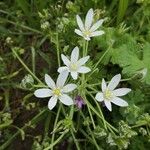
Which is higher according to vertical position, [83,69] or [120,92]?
[83,69]

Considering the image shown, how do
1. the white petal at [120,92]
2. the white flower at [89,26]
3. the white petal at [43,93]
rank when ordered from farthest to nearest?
the white flower at [89,26], the white petal at [120,92], the white petal at [43,93]

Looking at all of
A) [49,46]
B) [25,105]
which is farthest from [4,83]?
[49,46]

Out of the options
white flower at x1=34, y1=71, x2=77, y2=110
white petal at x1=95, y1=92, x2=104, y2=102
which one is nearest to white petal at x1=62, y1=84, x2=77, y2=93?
white flower at x1=34, y1=71, x2=77, y2=110

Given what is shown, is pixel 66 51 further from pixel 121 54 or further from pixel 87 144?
pixel 87 144

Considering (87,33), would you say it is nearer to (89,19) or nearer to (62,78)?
(89,19)

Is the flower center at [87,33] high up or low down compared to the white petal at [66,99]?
up

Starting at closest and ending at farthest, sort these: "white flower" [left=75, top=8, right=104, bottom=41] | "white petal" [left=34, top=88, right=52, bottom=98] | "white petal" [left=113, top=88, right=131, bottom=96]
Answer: "white petal" [left=34, top=88, right=52, bottom=98] → "white petal" [left=113, top=88, right=131, bottom=96] → "white flower" [left=75, top=8, right=104, bottom=41]

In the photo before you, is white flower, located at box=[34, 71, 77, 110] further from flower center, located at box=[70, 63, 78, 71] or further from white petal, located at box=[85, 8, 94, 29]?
white petal, located at box=[85, 8, 94, 29]

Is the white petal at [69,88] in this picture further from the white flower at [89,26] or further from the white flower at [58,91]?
the white flower at [89,26]

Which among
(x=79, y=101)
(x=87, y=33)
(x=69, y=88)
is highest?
(x=87, y=33)

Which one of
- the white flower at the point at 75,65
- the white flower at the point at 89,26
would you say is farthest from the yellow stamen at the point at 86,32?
the white flower at the point at 75,65

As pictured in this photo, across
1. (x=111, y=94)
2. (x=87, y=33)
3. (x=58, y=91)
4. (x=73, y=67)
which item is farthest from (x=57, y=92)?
(x=87, y=33)
